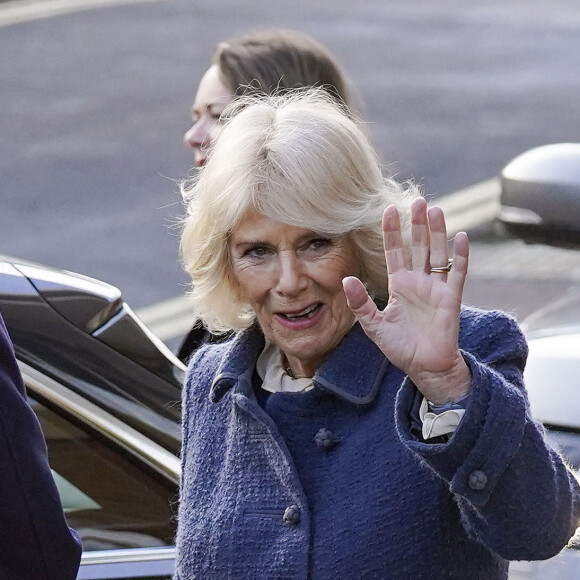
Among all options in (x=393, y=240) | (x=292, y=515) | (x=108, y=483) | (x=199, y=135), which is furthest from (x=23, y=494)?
(x=199, y=135)

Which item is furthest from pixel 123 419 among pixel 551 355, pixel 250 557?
pixel 551 355

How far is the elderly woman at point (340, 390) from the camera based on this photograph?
1940 millimetres

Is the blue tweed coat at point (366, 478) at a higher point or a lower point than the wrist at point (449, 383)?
lower

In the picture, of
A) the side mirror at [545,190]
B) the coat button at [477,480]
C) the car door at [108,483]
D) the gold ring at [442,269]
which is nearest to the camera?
the coat button at [477,480]

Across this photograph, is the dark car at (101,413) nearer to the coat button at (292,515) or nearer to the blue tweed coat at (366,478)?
the blue tweed coat at (366,478)

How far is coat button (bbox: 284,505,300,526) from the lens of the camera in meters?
2.16

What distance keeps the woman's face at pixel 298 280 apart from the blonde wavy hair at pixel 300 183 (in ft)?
0.08

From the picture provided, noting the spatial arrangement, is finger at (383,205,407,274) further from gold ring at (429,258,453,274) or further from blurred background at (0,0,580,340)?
blurred background at (0,0,580,340)

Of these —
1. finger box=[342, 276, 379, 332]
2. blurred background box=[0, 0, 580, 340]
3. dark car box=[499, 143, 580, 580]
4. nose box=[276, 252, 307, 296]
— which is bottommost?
blurred background box=[0, 0, 580, 340]

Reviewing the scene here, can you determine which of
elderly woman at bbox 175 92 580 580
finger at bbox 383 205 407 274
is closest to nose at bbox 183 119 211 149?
elderly woman at bbox 175 92 580 580

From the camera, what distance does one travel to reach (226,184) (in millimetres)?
2342

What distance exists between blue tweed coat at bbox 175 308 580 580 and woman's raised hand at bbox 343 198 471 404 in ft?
0.16

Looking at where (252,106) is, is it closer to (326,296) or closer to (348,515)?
(326,296)

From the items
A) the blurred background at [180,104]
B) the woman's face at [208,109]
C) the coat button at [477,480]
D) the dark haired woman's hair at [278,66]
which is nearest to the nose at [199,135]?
the woman's face at [208,109]
